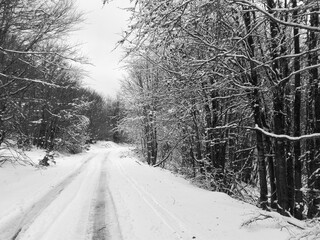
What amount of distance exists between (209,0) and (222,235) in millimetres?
4033

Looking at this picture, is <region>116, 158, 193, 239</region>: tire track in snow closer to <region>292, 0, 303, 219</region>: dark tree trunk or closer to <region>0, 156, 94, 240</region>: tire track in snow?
<region>0, 156, 94, 240</region>: tire track in snow

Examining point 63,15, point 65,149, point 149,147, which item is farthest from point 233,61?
point 65,149

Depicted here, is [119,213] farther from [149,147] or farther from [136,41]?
[149,147]

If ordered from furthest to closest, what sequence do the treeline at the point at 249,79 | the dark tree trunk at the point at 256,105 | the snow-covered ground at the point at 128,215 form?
the dark tree trunk at the point at 256,105 < the snow-covered ground at the point at 128,215 < the treeline at the point at 249,79

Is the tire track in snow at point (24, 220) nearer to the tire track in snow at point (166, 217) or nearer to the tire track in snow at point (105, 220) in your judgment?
the tire track in snow at point (105, 220)

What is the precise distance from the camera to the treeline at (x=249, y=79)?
4.11 metres

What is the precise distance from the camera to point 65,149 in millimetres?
34281

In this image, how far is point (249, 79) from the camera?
8664mm

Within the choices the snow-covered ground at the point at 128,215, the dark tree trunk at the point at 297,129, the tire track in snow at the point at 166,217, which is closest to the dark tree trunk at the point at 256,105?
the dark tree trunk at the point at 297,129

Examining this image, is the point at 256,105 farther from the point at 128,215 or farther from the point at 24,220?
the point at 24,220

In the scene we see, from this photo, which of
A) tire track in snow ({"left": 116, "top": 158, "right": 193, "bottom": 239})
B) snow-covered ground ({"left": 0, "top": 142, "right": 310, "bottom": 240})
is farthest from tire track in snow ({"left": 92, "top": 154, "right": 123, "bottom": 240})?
tire track in snow ({"left": 116, "top": 158, "right": 193, "bottom": 239})

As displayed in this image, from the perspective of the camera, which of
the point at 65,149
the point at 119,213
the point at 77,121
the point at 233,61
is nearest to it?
the point at 119,213

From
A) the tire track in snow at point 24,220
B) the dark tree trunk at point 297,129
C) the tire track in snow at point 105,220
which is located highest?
the dark tree trunk at point 297,129

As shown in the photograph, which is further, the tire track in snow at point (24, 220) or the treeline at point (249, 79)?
the tire track in snow at point (24, 220)
